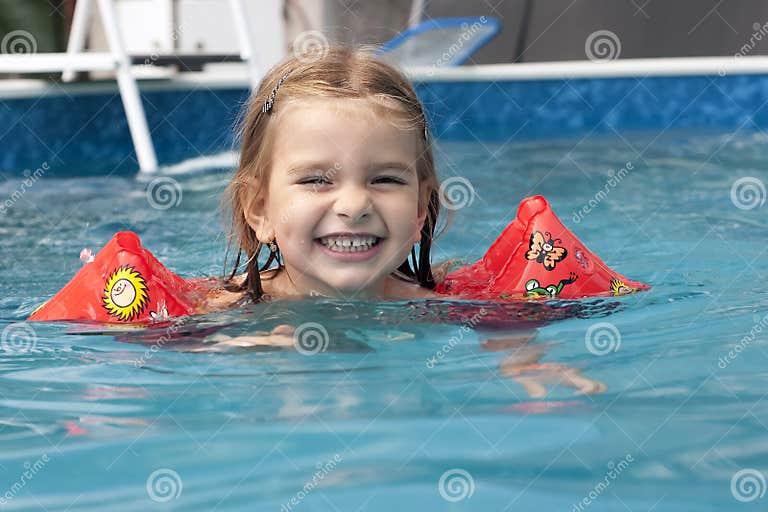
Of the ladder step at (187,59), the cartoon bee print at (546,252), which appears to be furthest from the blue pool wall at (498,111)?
the cartoon bee print at (546,252)

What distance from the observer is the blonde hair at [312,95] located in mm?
2809

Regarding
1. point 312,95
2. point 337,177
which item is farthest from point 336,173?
point 312,95

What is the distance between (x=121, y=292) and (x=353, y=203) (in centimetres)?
80

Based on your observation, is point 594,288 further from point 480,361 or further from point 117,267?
point 117,267

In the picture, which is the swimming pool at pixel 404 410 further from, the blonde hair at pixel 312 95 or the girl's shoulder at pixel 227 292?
the blonde hair at pixel 312 95

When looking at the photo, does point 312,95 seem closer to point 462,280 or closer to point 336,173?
point 336,173

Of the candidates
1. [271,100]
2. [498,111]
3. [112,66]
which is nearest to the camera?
[271,100]

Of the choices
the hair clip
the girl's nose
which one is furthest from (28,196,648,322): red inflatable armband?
the girl's nose

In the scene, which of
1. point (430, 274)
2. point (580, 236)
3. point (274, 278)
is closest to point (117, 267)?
point (274, 278)

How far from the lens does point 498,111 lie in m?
8.01

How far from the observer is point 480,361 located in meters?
2.50

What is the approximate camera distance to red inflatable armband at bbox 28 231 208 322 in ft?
9.63

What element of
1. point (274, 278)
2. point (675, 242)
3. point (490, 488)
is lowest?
point (490, 488)

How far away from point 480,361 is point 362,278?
43 cm
